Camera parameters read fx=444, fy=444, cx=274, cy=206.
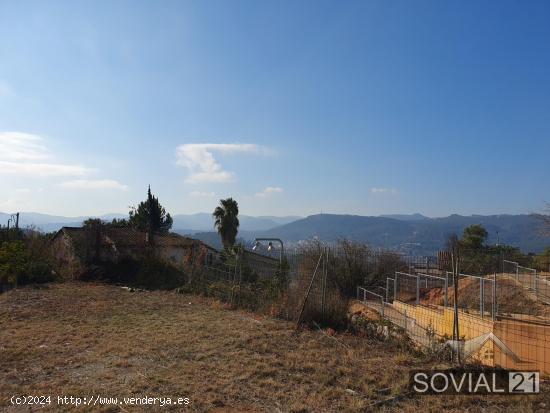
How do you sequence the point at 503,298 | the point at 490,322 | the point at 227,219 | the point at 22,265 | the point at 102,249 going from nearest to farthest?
the point at 490,322, the point at 503,298, the point at 22,265, the point at 102,249, the point at 227,219

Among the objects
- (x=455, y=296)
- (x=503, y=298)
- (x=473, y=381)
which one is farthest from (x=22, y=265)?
(x=503, y=298)

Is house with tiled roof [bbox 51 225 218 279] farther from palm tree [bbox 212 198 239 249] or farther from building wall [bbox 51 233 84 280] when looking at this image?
palm tree [bbox 212 198 239 249]

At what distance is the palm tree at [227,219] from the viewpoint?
121 feet

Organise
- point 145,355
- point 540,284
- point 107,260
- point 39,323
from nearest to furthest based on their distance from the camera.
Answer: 1. point 145,355
2. point 39,323
3. point 540,284
4. point 107,260

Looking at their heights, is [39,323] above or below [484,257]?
below

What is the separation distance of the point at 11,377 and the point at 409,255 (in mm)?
19266

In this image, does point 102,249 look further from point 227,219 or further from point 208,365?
point 208,365

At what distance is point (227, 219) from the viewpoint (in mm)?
37094

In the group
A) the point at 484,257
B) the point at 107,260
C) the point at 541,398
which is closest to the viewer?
the point at 541,398

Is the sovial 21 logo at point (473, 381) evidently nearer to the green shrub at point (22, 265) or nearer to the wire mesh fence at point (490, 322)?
the wire mesh fence at point (490, 322)

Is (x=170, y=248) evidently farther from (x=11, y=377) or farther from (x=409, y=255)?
(x=11, y=377)

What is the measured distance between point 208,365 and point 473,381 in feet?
13.6

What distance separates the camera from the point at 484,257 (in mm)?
22047

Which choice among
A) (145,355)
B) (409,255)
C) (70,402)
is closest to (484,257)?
(409,255)
